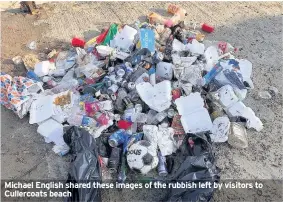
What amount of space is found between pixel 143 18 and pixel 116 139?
298 cm

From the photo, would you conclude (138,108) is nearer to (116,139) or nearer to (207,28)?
(116,139)

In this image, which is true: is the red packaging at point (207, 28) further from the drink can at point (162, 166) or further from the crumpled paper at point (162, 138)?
the drink can at point (162, 166)

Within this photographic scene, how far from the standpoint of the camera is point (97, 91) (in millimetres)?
4250

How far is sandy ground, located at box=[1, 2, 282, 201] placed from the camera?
373cm

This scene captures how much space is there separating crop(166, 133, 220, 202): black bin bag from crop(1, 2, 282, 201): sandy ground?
267 mm

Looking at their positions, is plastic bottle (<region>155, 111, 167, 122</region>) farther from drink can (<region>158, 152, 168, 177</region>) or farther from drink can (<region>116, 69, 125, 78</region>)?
drink can (<region>116, 69, 125, 78</region>)

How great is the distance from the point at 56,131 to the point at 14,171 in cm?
64

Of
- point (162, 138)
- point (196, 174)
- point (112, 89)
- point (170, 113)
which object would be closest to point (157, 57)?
point (112, 89)

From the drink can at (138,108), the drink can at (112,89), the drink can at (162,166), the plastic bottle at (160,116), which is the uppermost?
the drink can at (112,89)

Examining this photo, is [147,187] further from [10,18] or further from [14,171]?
[10,18]

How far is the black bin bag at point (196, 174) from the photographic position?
324 cm

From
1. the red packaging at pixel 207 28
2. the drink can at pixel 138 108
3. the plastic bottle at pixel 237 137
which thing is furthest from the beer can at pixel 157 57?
the red packaging at pixel 207 28

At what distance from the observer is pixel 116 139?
12.3 ft

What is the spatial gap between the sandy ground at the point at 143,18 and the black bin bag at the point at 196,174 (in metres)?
0.27
